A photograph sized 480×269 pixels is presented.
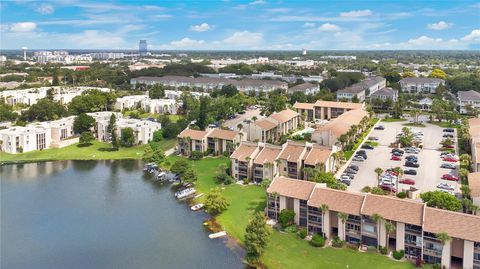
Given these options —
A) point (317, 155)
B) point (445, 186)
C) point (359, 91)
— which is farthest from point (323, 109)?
point (445, 186)

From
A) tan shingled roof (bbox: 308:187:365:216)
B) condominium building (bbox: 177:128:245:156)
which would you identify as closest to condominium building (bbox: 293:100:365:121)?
condominium building (bbox: 177:128:245:156)

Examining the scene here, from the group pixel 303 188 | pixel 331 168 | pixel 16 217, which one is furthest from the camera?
pixel 331 168

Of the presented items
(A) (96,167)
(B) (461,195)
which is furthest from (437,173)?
(A) (96,167)

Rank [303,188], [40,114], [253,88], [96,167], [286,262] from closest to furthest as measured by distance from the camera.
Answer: [286,262], [303,188], [96,167], [40,114], [253,88]

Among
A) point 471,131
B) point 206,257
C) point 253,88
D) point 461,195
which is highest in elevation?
point 253,88

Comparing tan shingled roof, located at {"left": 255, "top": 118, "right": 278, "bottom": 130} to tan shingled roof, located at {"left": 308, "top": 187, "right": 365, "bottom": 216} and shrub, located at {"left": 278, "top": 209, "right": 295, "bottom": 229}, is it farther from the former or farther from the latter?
tan shingled roof, located at {"left": 308, "top": 187, "right": 365, "bottom": 216}

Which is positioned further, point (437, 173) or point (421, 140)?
point (421, 140)

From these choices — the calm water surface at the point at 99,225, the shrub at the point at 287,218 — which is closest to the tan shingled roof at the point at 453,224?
the shrub at the point at 287,218

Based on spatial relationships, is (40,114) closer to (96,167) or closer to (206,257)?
(96,167)

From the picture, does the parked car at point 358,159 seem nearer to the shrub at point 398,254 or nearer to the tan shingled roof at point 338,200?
the tan shingled roof at point 338,200
